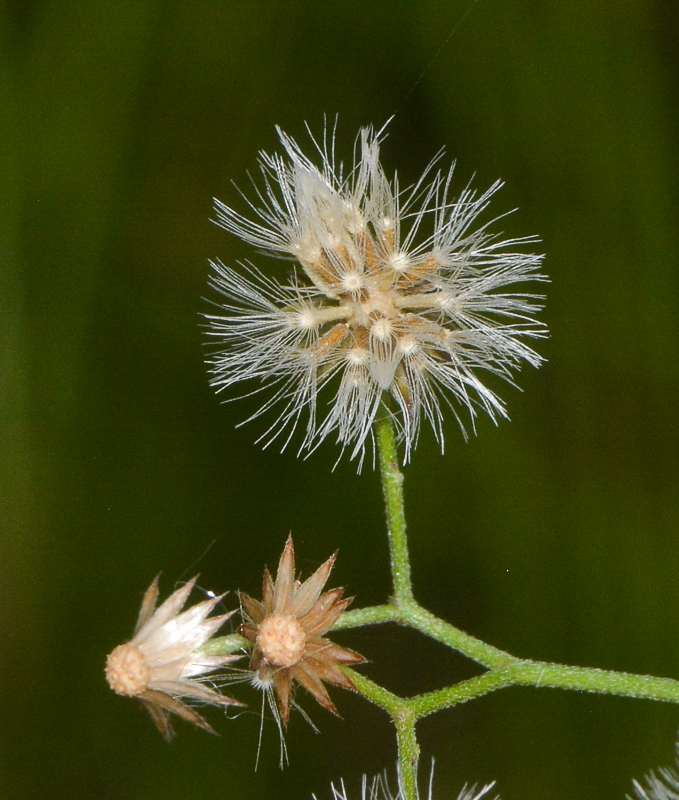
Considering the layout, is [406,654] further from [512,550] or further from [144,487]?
[144,487]

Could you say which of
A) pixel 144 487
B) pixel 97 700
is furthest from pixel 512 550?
pixel 97 700

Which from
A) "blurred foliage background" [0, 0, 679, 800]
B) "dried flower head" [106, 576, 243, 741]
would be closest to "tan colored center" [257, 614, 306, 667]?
"dried flower head" [106, 576, 243, 741]

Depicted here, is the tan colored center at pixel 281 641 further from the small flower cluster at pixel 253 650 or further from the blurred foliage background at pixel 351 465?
the blurred foliage background at pixel 351 465

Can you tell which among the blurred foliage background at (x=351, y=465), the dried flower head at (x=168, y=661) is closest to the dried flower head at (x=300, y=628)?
the dried flower head at (x=168, y=661)

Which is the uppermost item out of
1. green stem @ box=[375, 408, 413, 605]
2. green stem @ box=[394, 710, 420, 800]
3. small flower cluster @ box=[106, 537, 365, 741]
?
green stem @ box=[375, 408, 413, 605]

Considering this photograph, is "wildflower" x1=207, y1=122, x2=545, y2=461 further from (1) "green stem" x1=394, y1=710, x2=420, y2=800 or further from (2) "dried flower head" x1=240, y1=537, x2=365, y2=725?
(1) "green stem" x1=394, y1=710, x2=420, y2=800

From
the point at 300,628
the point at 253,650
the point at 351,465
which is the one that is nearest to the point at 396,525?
the point at 300,628

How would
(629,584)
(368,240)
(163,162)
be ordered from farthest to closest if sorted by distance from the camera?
(163,162) → (629,584) → (368,240)
